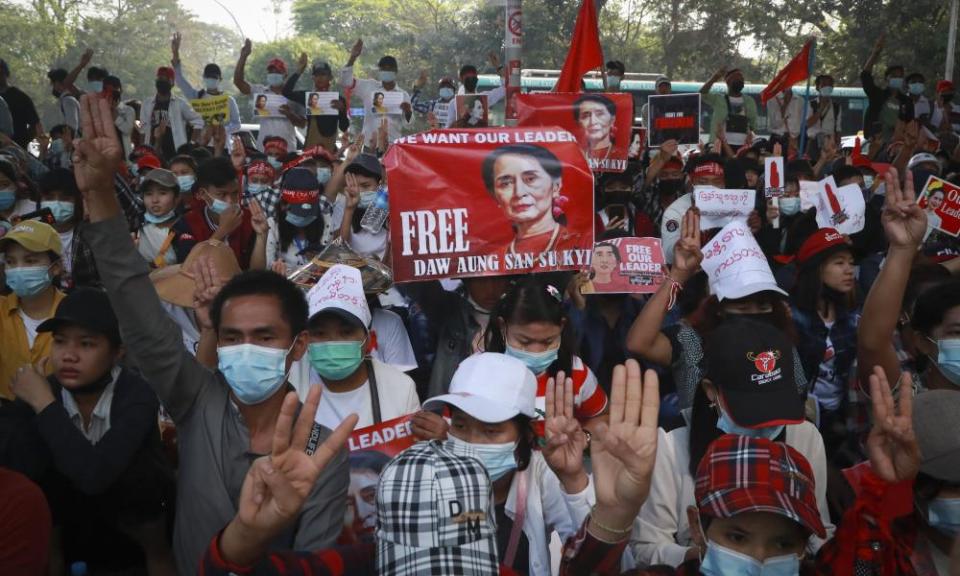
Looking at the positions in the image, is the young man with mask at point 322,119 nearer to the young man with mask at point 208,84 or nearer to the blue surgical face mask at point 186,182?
the young man with mask at point 208,84

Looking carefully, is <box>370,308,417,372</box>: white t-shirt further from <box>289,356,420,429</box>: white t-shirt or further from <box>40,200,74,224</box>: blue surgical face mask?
<box>40,200,74,224</box>: blue surgical face mask

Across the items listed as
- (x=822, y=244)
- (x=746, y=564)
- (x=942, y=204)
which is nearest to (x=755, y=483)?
(x=746, y=564)

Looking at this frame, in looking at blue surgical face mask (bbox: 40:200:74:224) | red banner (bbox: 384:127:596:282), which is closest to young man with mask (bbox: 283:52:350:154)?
blue surgical face mask (bbox: 40:200:74:224)

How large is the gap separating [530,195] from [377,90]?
8.50 metres

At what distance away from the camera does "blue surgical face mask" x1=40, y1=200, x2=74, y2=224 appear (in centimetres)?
581

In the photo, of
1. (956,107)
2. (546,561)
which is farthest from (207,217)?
(956,107)

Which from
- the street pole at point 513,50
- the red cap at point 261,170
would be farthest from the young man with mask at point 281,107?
the street pole at point 513,50

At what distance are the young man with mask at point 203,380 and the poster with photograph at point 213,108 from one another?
8.02 m

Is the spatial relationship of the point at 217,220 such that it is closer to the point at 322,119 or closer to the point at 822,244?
the point at 822,244

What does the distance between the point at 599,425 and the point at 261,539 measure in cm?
87

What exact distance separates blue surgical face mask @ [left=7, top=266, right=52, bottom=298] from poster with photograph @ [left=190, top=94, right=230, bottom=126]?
6444 millimetres

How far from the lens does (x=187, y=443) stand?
277 cm

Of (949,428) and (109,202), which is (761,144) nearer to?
(949,428)

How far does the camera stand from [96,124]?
8.76 feet
